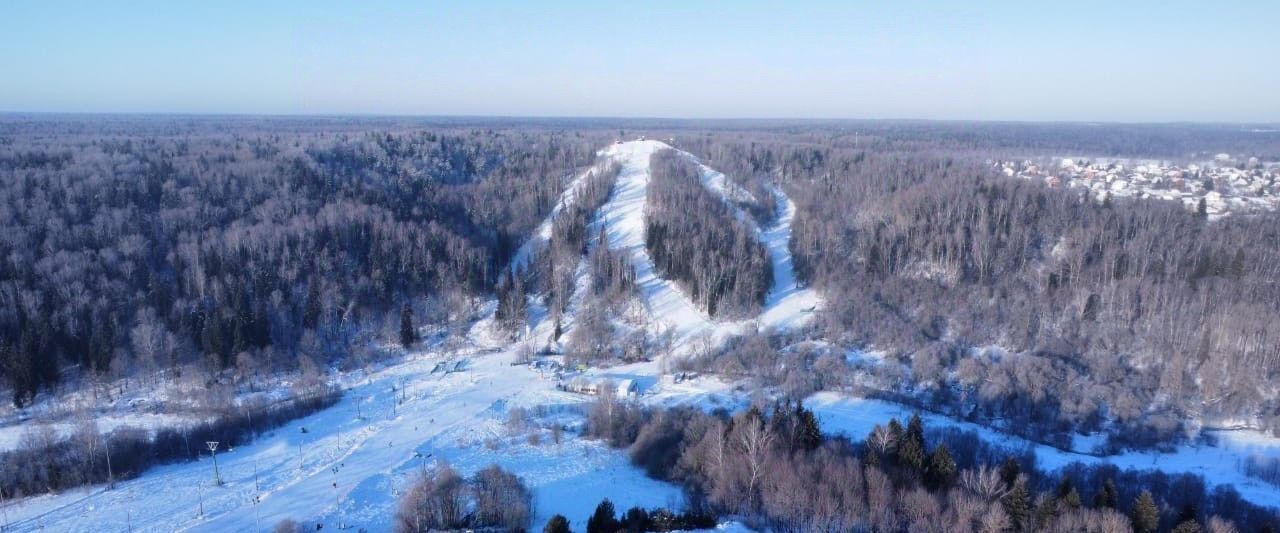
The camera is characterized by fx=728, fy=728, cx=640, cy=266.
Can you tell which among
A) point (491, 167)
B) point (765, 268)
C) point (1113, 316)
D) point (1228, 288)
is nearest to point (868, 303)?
point (765, 268)

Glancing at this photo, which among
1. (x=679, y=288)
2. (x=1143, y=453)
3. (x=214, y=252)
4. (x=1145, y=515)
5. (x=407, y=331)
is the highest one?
(x=214, y=252)

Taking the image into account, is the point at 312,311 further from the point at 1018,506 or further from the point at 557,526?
the point at 1018,506

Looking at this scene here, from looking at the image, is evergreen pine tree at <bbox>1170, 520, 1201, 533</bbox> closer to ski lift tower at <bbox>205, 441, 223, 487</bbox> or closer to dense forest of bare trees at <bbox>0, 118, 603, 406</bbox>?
ski lift tower at <bbox>205, 441, 223, 487</bbox>

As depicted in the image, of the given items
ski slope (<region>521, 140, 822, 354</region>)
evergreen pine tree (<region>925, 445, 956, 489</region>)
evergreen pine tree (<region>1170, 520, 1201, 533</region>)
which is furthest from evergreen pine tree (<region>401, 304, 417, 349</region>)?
evergreen pine tree (<region>1170, 520, 1201, 533</region>)

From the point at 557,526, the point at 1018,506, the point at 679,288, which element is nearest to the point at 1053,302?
the point at 679,288

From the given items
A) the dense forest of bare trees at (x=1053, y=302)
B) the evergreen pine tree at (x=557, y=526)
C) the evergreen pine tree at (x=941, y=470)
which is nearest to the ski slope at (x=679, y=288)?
the dense forest of bare trees at (x=1053, y=302)

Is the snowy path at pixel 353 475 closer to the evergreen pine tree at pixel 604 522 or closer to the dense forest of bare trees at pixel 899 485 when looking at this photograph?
the dense forest of bare trees at pixel 899 485
